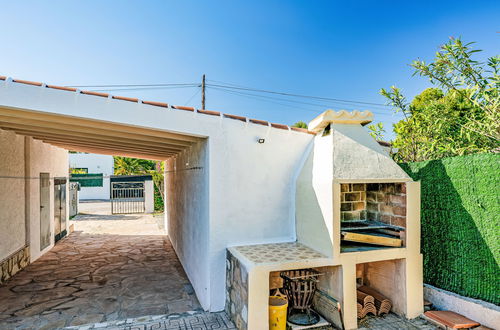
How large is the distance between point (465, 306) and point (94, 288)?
9.24m

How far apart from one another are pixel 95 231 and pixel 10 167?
852 cm

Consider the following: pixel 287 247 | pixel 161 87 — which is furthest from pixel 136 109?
pixel 161 87

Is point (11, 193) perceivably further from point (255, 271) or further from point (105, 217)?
point (105, 217)

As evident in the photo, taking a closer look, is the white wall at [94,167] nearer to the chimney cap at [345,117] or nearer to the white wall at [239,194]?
the white wall at [239,194]

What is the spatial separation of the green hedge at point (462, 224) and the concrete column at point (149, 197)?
22.1 m

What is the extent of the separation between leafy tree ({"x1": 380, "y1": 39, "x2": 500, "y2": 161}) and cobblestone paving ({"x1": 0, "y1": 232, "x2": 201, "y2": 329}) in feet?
25.8

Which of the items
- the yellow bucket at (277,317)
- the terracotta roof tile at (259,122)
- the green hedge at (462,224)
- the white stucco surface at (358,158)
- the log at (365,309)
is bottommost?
the log at (365,309)

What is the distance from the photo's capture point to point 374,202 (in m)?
7.11

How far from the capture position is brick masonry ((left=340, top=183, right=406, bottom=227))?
625 cm

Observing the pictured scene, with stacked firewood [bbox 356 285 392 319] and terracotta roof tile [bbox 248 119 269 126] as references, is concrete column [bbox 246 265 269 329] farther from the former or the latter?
terracotta roof tile [bbox 248 119 269 126]

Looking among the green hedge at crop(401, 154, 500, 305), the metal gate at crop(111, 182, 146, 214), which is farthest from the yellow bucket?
the metal gate at crop(111, 182, 146, 214)

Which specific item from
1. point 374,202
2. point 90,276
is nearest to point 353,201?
point 374,202

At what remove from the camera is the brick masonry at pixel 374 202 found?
20.5ft

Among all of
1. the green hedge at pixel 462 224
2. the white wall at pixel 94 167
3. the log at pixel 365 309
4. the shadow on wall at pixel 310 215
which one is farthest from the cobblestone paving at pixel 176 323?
the white wall at pixel 94 167
